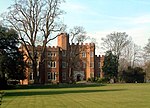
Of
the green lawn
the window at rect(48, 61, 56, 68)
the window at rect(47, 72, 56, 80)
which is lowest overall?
the green lawn

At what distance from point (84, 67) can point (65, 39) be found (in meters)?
11.2

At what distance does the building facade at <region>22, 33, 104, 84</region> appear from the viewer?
101 metres

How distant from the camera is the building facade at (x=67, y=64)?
10112 centimetres

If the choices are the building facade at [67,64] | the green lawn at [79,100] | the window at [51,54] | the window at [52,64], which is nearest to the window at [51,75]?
the building facade at [67,64]

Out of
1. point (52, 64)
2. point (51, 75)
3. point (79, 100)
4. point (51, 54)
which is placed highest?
point (51, 54)

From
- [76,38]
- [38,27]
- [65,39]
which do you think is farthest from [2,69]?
[65,39]

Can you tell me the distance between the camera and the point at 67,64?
107m

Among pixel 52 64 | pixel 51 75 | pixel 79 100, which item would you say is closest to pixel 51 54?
pixel 52 64

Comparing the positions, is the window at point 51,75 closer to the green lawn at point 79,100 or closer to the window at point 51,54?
the window at point 51,54

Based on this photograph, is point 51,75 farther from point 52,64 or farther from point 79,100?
point 79,100

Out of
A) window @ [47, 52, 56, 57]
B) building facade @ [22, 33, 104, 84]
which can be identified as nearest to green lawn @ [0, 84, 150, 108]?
building facade @ [22, 33, 104, 84]

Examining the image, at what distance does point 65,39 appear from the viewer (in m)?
110

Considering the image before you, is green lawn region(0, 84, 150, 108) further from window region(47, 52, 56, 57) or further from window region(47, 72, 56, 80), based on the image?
window region(47, 52, 56, 57)

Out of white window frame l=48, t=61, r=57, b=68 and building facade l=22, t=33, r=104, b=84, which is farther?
white window frame l=48, t=61, r=57, b=68
